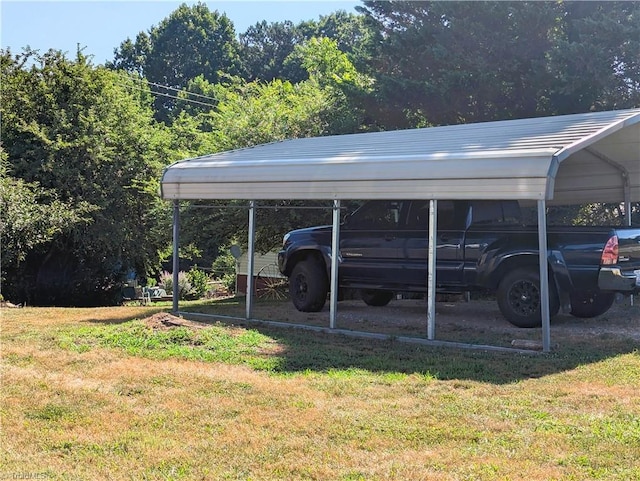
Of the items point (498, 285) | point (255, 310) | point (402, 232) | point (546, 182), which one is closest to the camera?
point (546, 182)

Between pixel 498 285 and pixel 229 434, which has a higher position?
pixel 498 285

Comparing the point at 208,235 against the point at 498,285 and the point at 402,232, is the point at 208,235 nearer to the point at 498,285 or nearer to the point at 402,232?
the point at 402,232

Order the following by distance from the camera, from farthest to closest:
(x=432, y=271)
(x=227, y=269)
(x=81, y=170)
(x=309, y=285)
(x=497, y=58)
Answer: (x=227, y=269), (x=81, y=170), (x=497, y=58), (x=309, y=285), (x=432, y=271)

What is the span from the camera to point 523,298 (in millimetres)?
10281

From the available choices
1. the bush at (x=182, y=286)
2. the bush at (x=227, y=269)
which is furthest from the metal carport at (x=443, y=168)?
the bush at (x=227, y=269)

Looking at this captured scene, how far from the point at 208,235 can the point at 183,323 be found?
904 cm

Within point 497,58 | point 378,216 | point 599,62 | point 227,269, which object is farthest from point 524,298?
point 227,269

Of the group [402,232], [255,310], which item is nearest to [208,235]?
[255,310]

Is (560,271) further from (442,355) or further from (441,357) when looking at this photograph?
(441,357)

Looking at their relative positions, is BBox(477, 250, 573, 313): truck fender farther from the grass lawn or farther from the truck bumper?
the grass lawn

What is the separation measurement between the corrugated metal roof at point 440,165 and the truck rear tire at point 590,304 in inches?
78.1

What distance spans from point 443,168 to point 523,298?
221cm

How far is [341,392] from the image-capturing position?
22.0ft

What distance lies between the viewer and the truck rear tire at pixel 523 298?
10.2 metres
